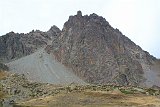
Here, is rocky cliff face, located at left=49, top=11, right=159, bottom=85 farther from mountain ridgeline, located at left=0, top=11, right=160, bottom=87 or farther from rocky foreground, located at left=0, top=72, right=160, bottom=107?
rocky foreground, located at left=0, top=72, right=160, bottom=107

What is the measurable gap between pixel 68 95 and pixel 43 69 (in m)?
62.4

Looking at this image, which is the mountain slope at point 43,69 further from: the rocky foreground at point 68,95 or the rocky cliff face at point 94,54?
the rocky foreground at point 68,95

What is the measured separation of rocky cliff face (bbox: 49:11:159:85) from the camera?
174525 mm

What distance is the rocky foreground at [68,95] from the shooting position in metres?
103

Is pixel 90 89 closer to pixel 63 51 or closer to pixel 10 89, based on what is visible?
pixel 10 89

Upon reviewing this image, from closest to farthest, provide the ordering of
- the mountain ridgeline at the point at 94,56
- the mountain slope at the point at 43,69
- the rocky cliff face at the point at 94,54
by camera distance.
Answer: the mountain slope at the point at 43,69, the rocky cliff face at the point at 94,54, the mountain ridgeline at the point at 94,56

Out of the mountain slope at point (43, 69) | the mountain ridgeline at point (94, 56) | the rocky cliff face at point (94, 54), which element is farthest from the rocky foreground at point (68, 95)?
the rocky cliff face at point (94, 54)

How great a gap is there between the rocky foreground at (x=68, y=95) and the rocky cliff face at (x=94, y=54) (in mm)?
44309

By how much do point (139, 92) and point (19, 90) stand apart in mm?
34797

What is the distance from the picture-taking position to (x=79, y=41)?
187125mm

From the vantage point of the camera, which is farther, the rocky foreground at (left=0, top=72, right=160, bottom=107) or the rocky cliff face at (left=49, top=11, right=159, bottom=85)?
the rocky cliff face at (left=49, top=11, right=159, bottom=85)

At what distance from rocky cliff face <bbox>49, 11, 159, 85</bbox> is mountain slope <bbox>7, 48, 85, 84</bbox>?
3.83 meters

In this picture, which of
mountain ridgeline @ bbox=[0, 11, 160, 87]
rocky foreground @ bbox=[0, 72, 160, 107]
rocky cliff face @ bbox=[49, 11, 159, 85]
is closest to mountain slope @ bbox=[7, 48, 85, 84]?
mountain ridgeline @ bbox=[0, 11, 160, 87]

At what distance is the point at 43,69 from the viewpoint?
173250 millimetres
